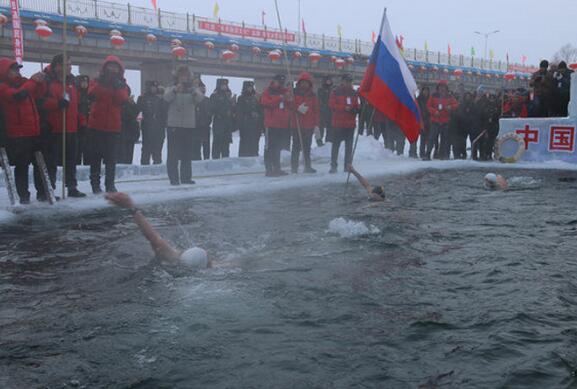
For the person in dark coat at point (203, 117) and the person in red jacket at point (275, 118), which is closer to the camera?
the person in red jacket at point (275, 118)

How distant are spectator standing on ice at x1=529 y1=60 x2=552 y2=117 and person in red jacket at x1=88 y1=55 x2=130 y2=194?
11.8 m

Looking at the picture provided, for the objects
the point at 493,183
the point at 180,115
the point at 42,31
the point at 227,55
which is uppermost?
the point at 227,55

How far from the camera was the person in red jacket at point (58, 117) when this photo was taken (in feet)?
28.2

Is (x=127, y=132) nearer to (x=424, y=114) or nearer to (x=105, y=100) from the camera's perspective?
(x=105, y=100)

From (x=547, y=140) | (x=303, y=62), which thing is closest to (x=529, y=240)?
(x=547, y=140)

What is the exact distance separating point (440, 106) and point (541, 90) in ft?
9.18

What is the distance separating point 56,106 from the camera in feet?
28.2

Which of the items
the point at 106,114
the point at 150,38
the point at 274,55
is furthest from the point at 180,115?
the point at 274,55

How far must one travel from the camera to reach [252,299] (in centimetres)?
434

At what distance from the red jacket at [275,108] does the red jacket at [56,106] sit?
14.5ft

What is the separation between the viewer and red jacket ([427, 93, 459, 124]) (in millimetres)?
16406

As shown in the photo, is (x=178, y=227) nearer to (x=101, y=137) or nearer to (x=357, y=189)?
(x=101, y=137)

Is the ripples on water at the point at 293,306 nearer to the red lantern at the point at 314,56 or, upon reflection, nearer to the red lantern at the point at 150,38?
the red lantern at the point at 150,38

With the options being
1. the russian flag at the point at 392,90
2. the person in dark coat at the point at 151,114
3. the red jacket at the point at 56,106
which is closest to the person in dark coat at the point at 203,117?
the person in dark coat at the point at 151,114
